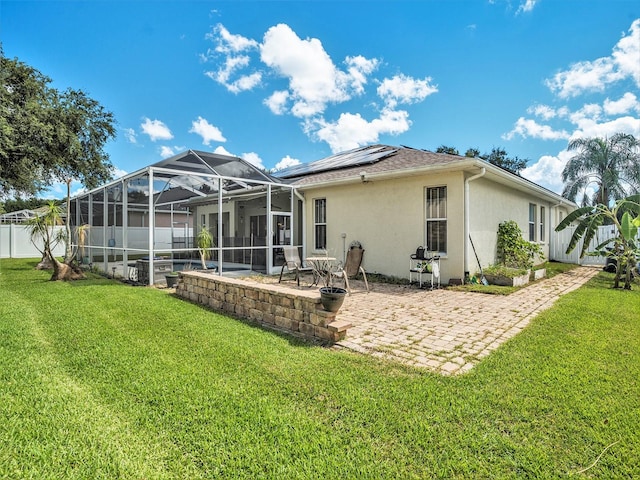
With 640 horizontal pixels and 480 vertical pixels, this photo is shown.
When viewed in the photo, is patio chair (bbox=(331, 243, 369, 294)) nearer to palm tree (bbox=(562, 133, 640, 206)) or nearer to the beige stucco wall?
the beige stucco wall

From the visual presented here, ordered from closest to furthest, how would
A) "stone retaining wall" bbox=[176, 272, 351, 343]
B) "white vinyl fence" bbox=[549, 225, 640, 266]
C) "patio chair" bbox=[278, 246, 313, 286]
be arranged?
"stone retaining wall" bbox=[176, 272, 351, 343]
"patio chair" bbox=[278, 246, 313, 286]
"white vinyl fence" bbox=[549, 225, 640, 266]

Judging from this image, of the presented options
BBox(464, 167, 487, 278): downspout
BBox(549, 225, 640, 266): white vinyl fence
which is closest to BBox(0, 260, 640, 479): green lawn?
BBox(464, 167, 487, 278): downspout

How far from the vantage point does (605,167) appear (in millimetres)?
21844

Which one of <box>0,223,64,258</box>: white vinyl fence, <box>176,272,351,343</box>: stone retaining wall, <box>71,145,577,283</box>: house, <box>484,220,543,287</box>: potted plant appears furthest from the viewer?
<box>0,223,64,258</box>: white vinyl fence

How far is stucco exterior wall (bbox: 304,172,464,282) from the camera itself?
888cm

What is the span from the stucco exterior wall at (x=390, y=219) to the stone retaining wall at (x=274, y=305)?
5101 millimetres

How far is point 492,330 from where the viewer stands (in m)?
4.91

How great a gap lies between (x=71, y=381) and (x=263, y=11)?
1247cm

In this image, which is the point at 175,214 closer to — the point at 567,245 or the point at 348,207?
the point at 348,207

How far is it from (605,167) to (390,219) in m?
20.9

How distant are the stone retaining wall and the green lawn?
13.6 inches

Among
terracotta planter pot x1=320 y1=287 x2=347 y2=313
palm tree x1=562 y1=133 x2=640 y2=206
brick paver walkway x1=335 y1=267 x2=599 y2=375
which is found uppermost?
palm tree x1=562 y1=133 x2=640 y2=206

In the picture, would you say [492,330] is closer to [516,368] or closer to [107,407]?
[516,368]

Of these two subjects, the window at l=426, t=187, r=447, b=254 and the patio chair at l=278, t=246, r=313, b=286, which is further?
the window at l=426, t=187, r=447, b=254
